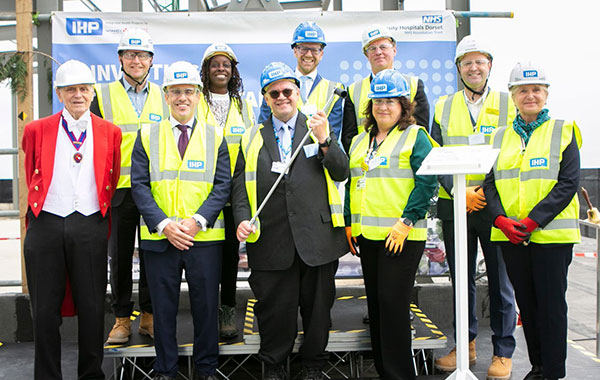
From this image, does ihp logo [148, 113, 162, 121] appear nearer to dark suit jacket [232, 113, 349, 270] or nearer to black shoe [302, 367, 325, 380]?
dark suit jacket [232, 113, 349, 270]

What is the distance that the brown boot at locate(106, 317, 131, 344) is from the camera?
12.4 feet

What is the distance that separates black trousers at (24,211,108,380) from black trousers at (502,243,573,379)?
9.01ft

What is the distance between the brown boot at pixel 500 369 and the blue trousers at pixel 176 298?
78.0 inches


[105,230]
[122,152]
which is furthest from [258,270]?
[122,152]

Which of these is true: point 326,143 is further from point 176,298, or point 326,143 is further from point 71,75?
point 71,75

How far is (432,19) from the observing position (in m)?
5.23

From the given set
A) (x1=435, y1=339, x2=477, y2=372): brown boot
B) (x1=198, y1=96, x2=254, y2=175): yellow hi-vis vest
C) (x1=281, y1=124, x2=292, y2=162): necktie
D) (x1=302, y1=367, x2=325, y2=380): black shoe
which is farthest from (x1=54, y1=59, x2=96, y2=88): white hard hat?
(x1=435, y1=339, x2=477, y2=372): brown boot

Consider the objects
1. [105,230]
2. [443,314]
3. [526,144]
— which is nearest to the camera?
[526,144]

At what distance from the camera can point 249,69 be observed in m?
5.25

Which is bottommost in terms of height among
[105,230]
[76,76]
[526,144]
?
[105,230]

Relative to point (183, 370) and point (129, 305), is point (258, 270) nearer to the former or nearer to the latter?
point (129, 305)

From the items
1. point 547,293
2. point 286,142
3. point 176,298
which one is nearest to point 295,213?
point 286,142

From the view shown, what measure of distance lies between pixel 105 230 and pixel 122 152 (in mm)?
620

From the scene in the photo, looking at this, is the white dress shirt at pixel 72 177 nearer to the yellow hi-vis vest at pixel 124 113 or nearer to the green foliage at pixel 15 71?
the yellow hi-vis vest at pixel 124 113
